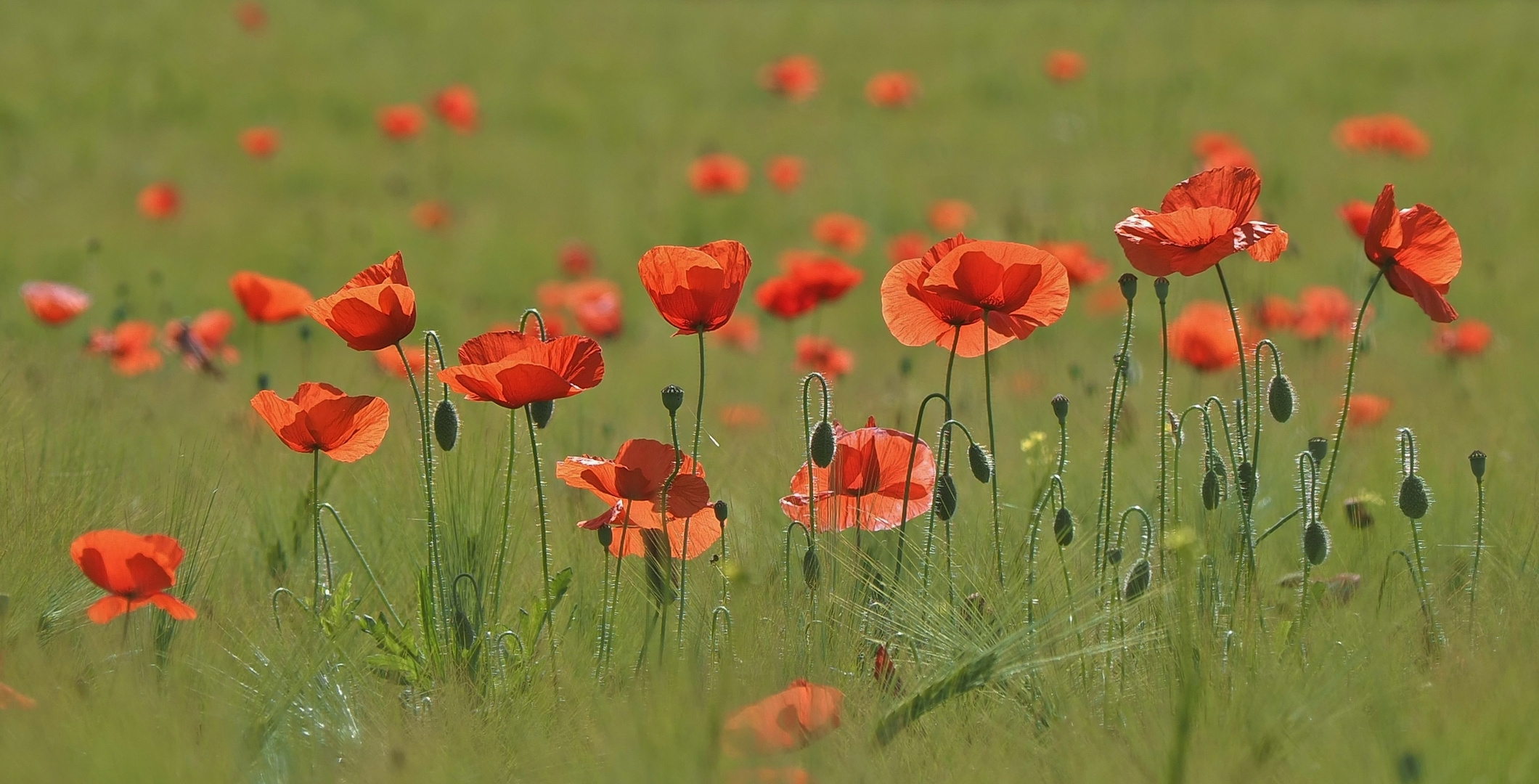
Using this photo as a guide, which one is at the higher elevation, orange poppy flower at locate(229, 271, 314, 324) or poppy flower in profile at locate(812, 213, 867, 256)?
orange poppy flower at locate(229, 271, 314, 324)

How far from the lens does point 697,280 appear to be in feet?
4.67

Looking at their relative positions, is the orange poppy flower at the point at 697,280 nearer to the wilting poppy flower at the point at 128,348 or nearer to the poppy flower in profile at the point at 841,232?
the wilting poppy flower at the point at 128,348

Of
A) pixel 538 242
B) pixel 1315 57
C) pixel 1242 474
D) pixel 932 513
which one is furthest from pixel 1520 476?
pixel 1315 57

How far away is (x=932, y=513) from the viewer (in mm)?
1511

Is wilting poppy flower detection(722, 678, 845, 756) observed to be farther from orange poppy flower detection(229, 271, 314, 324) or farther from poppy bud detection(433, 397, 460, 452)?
orange poppy flower detection(229, 271, 314, 324)

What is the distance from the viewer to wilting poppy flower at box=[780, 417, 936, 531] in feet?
4.99

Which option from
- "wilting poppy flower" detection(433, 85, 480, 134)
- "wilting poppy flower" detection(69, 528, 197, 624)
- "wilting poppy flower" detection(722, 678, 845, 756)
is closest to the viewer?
"wilting poppy flower" detection(722, 678, 845, 756)

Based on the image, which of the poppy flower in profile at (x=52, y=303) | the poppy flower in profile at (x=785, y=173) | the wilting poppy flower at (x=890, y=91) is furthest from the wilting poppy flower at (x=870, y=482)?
the wilting poppy flower at (x=890, y=91)

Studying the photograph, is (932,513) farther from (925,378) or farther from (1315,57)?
(1315,57)

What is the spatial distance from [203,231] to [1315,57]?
5.57 m

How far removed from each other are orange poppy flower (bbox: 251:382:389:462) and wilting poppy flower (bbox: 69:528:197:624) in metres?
0.17

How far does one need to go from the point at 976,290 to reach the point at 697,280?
0.88ft

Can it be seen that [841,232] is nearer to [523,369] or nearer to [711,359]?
[711,359]

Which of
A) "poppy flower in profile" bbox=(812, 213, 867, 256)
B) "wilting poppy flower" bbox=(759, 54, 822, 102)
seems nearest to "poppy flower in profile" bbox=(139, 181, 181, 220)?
"poppy flower in profile" bbox=(812, 213, 867, 256)
